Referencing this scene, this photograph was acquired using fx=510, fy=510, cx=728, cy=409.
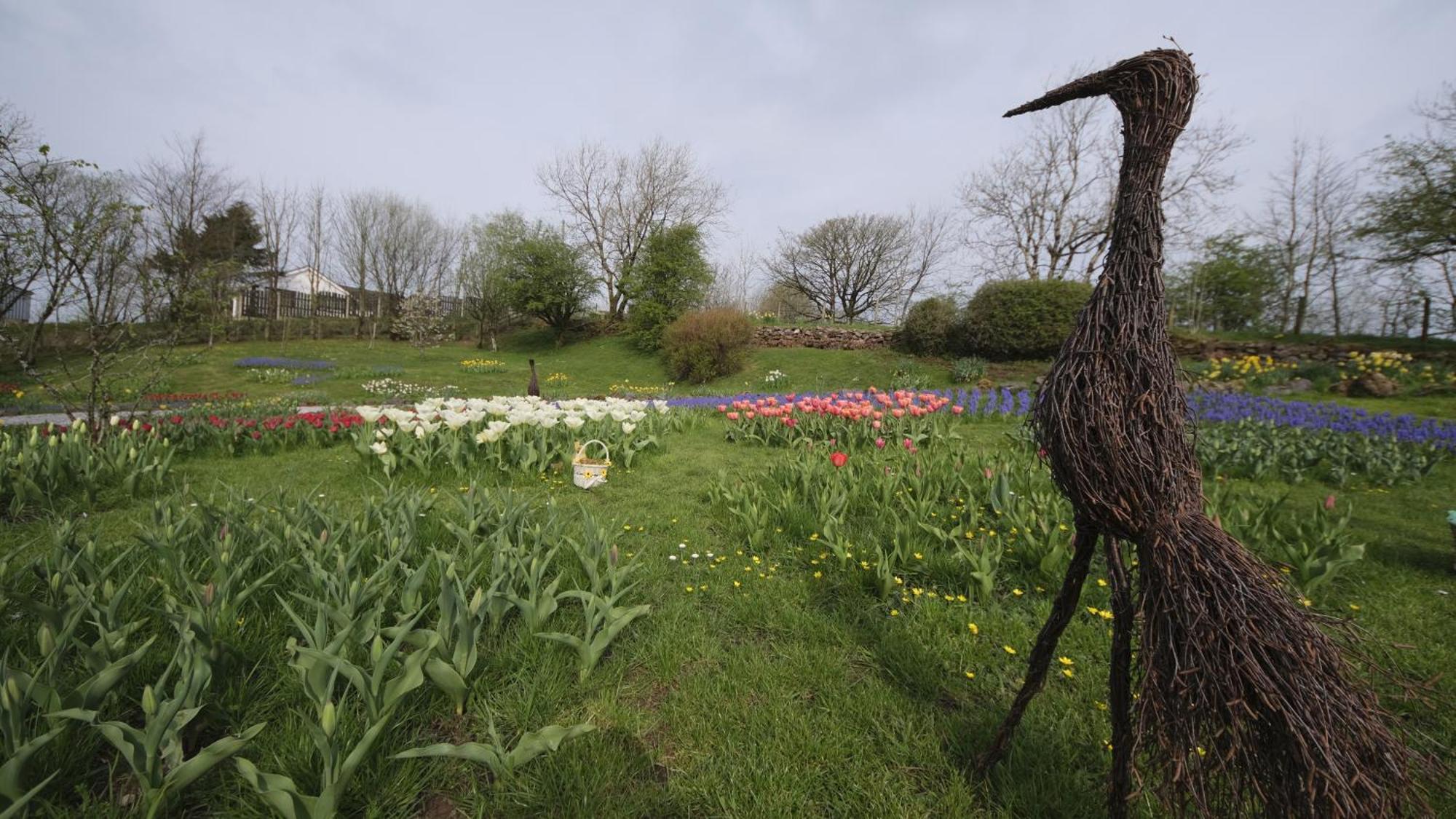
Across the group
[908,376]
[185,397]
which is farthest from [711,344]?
[185,397]

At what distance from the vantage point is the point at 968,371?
42.5 ft

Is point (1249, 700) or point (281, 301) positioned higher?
point (281, 301)

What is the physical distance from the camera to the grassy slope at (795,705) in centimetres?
152

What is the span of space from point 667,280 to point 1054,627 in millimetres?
22741

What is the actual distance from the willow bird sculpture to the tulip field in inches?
15.1

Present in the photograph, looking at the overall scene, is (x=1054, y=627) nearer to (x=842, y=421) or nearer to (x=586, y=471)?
(x=586, y=471)

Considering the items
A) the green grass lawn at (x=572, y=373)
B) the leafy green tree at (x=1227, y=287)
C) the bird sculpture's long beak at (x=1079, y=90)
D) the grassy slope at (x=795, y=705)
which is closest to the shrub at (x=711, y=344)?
the green grass lawn at (x=572, y=373)

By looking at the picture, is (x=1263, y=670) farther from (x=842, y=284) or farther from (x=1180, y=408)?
(x=842, y=284)

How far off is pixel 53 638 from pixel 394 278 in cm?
3509

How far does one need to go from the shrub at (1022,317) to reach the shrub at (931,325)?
0.77 m

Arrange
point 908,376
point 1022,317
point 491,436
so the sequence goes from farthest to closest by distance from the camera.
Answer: point 908,376 < point 1022,317 < point 491,436

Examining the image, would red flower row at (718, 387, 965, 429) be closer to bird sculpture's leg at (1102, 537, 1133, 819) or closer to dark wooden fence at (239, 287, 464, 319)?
bird sculpture's leg at (1102, 537, 1133, 819)

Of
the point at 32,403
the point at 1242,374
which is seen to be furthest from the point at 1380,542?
the point at 32,403

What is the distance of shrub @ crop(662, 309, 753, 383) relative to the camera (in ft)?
54.0
